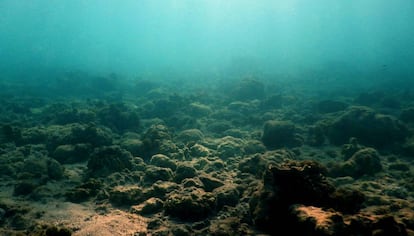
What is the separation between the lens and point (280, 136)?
17781 mm

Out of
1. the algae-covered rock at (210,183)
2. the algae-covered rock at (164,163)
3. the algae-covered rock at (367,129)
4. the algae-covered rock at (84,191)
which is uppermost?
the algae-covered rock at (367,129)

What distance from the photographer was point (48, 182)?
40.0 feet

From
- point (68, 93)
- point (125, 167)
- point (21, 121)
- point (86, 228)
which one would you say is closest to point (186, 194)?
point (86, 228)

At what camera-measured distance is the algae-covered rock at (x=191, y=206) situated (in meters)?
9.09

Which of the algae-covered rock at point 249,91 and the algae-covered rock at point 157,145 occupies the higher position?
the algae-covered rock at point 249,91

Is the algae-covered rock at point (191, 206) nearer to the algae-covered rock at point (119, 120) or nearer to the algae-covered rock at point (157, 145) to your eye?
the algae-covered rock at point (157, 145)

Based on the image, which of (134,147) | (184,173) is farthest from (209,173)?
(134,147)

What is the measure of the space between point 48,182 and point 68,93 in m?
32.5

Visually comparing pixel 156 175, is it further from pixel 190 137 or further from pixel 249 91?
pixel 249 91

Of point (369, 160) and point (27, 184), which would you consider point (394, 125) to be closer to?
point (369, 160)

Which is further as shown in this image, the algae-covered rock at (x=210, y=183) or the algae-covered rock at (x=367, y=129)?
the algae-covered rock at (x=367, y=129)

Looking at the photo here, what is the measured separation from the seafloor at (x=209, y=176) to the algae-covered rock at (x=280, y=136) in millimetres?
58

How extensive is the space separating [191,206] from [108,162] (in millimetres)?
5788

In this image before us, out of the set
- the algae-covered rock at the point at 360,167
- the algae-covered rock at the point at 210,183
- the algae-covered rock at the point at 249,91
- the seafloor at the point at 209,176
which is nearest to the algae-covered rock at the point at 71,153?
the seafloor at the point at 209,176
